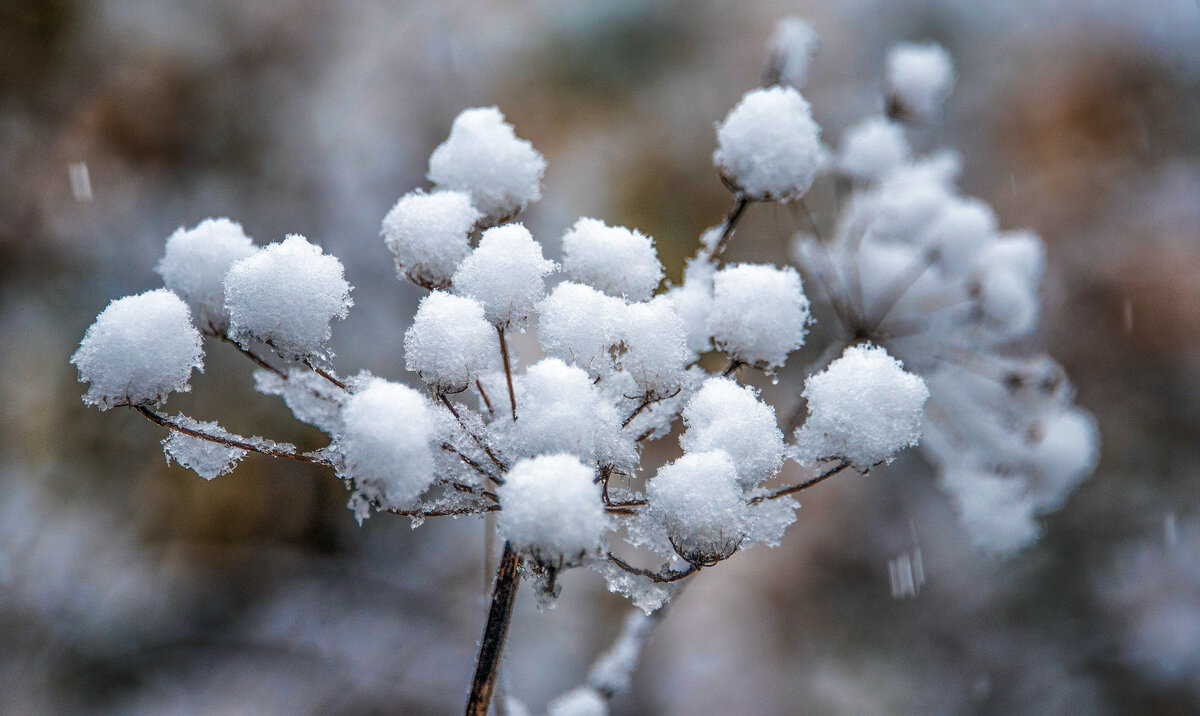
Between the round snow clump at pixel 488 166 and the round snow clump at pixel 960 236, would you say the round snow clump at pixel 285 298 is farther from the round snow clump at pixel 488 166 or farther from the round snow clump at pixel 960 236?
the round snow clump at pixel 960 236

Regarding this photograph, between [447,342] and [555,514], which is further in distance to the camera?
[447,342]

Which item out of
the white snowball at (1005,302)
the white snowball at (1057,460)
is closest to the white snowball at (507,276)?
the white snowball at (1005,302)

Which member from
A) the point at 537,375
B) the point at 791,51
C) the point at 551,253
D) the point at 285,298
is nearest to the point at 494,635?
the point at 537,375

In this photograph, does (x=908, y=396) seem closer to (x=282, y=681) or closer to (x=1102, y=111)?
(x=282, y=681)

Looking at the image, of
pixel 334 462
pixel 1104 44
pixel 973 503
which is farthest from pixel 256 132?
pixel 1104 44

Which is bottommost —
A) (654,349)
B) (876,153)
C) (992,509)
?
(654,349)

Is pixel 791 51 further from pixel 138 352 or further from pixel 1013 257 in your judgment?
pixel 138 352
